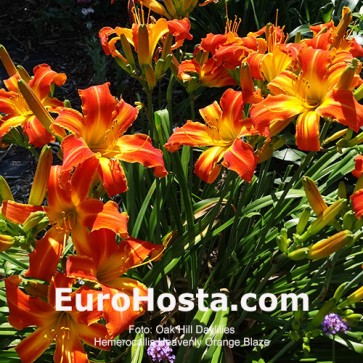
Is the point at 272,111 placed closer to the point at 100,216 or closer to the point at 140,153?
the point at 140,153

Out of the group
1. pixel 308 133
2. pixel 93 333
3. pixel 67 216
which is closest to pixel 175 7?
pixel 308 133

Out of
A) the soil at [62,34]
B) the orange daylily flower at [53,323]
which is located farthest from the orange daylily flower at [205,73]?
the soil at [62,34]

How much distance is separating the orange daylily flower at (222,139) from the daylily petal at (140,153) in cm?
10

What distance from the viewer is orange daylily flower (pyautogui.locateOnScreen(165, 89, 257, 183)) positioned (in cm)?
150

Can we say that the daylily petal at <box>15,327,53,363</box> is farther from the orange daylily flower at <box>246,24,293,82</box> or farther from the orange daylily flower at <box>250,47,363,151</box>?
the orange daylily flower at <box>246,24,293,82</box>

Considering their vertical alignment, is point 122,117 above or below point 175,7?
below

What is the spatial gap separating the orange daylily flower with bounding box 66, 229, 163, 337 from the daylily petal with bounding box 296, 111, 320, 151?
0.48 meters

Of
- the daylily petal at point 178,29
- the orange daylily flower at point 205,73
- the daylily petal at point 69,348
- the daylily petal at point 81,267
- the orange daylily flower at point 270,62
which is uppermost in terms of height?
the daylily petal at point 178,29

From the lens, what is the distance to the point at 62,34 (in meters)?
4.04

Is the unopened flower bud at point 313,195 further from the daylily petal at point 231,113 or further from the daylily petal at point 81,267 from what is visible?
the daylily petal at point 81,267

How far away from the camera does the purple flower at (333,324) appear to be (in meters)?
1.49

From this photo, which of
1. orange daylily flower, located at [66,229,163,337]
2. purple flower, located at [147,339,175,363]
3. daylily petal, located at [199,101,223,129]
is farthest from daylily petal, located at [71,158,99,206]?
purple flower, located at [147,339,175,363]

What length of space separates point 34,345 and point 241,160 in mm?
738

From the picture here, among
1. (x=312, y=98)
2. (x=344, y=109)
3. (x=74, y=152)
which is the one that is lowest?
(x=74, y=152)
